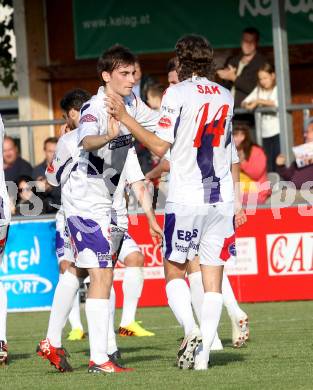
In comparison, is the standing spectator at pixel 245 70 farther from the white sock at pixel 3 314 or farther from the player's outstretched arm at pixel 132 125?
the player's outstretched arm at pixel 132 125

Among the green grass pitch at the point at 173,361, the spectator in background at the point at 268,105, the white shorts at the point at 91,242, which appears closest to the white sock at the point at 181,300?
the green grass pitch at the point at 173,361

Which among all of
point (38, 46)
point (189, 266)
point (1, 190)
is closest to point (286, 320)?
point (189, 266)

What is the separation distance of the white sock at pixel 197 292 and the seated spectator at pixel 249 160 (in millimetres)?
5813

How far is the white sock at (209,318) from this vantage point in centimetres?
800

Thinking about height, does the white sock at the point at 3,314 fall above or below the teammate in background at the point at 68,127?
below

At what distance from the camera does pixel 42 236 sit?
1493cm

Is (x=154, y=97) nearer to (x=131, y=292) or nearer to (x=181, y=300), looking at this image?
(x=131, y=292)

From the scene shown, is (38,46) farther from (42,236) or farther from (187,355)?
(187,355)

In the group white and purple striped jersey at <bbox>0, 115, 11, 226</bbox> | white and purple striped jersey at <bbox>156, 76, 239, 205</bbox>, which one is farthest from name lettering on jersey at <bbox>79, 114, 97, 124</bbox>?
white and purple striped jersey at <bbox>0, 115, 11, 226</bbox>

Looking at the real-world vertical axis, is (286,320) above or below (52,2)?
below

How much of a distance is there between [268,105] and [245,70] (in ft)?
1.98

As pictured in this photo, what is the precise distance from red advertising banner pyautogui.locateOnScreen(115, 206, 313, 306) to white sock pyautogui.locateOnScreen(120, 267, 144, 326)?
10.3 feet

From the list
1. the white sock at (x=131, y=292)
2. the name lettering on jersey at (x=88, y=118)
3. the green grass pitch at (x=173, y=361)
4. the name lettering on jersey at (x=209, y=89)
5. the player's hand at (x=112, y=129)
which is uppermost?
the name lettering on jersey at (x=209, y=89)

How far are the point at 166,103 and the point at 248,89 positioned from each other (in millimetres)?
8059
